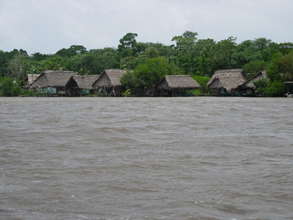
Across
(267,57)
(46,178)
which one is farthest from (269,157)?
(267,57)

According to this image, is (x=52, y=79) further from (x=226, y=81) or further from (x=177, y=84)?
(x=226, y=81)

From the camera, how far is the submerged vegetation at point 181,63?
28.9 metres

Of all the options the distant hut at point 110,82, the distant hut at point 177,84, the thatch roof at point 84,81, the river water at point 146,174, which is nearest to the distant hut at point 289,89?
the distant hut at point 177,84

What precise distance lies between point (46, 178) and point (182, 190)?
1396mm

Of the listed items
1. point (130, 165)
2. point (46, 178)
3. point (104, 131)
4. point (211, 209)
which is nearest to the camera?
point (211, 209)

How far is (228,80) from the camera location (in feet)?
108

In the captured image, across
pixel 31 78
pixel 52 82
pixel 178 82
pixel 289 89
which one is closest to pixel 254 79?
pixel 289 89

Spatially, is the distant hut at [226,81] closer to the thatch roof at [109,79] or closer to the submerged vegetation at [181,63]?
the submerged vegetation at [181,63]

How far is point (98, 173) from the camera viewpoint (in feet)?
16.9

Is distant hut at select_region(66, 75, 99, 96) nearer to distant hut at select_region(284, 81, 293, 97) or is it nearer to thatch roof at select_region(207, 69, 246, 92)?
thatch roof at select_region(207, 69, 246, 92)

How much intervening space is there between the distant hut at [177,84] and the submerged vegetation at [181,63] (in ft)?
2.62

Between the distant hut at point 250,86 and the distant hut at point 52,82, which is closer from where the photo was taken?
the distant hut at point 250,86

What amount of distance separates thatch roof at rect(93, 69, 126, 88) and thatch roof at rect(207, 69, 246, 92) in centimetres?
640

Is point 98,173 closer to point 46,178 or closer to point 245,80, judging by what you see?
point 46,178
